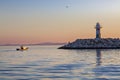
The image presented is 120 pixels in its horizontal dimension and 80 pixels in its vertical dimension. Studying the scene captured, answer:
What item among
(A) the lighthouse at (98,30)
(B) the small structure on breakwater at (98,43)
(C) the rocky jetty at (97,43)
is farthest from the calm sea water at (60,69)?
(C) the rocky jetty at (97,43)

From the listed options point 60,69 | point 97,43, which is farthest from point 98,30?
point 60,69

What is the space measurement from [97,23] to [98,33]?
5832 mm

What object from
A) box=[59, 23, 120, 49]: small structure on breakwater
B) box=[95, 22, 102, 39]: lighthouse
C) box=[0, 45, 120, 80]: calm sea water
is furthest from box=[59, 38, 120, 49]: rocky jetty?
box=[0, 45, 120, 80]: calm sea water

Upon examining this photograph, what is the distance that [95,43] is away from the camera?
15650 centimetres

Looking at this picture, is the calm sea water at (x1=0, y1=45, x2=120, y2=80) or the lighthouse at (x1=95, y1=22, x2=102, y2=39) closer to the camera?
the calm sea water at (x1=0, y1=45, x2=120, y2=80)

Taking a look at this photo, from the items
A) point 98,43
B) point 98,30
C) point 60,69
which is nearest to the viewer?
point 60,69

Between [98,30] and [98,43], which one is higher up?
[98,30]

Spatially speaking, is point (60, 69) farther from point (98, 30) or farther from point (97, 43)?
point (97, 43)

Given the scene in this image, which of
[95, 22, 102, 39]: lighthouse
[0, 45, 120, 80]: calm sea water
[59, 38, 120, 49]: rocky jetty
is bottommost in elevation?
[0, 45, 120, 80]: calm sea water

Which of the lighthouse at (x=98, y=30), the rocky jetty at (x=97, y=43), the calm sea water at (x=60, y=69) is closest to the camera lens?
the calm sea water at (x=60, y=69)

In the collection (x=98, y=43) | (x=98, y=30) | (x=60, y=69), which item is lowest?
(x=60, y=69)

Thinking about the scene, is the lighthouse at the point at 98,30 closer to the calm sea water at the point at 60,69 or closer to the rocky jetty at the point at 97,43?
the rocky jetty at the point at 97,43

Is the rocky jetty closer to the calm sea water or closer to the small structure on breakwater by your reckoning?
the small structure on breakwater

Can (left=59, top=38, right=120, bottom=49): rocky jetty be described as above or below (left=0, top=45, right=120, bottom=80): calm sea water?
above
